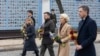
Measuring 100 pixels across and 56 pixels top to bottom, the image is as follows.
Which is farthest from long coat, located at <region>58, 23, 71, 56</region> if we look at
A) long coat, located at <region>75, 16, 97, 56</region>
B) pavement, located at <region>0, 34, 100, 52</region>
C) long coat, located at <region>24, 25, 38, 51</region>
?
pavement, located at <region>0, 34, 100, 52</region>

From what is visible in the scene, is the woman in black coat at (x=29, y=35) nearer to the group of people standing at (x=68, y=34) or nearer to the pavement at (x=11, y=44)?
the group of people standing at (x=68, y=34)

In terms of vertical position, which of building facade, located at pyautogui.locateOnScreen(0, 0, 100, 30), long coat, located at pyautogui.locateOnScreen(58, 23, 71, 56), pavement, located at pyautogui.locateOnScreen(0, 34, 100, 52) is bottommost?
pavement, located at pyautogui.locateOnScreen(0, 34, 100, 52)

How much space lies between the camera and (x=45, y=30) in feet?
43.0

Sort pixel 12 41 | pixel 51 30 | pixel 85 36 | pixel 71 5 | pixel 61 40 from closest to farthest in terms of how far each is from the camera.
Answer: pixel 85 36
pixel 61 40
pixel 51 30
pixel 12 41
pixel 71 5

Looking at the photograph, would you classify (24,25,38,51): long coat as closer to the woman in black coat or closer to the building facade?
the woman in black coat

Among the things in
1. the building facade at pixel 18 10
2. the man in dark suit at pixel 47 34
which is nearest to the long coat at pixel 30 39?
the man in dark suit at pixel 47 34

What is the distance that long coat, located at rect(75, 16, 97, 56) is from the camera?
807 cm

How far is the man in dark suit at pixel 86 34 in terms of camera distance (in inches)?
318

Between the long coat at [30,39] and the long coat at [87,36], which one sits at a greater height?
the long coat at [87,36]

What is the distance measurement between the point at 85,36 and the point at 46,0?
1458 centimetres

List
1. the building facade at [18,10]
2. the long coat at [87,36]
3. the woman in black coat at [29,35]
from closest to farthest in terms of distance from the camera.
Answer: the long coat at [87,36], the woman in black coat at [29,35], the building facade at [18,10]

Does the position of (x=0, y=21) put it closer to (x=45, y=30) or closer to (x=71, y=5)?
(x=71, y=5)

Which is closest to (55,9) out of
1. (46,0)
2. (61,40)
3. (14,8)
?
(46,0)

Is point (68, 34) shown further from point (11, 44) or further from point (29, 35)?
point (11, 44)
